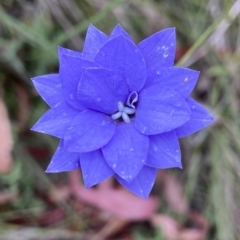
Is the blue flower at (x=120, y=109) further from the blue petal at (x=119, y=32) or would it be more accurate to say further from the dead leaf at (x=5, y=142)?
the dead leaf at (x=5, y=142)

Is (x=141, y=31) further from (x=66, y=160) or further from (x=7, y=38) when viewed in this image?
(x=66, y=160)

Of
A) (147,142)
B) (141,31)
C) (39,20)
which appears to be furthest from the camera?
(141,31)

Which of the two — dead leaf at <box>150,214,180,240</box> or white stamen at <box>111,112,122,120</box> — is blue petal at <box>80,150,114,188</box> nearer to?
white stamen at <box>111,112,122,120</box>

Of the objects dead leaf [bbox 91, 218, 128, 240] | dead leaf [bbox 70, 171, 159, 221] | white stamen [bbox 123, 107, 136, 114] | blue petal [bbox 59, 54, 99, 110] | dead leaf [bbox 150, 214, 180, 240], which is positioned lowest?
dead leaf [bbox 91, 218, 128, 240]

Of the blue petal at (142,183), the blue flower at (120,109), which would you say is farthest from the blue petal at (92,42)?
the blue petal at (142,183)

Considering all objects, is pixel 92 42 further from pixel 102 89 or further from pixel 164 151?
pixel 164 151

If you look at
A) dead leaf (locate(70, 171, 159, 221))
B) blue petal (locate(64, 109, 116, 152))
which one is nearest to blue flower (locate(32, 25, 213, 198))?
blue petal (locate(64, 109, 116, 152))

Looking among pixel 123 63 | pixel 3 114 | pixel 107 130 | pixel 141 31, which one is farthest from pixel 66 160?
pixel 141 31
